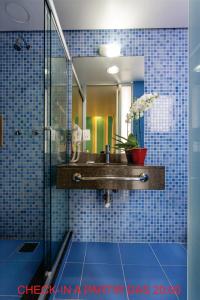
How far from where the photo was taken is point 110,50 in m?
2.21

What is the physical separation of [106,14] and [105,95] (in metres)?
0.69

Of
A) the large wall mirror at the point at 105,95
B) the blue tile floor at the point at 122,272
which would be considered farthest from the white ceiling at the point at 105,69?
the blue tile floor at the point at 122,272

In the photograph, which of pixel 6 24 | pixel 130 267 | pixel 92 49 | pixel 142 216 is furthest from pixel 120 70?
pixel 130 267

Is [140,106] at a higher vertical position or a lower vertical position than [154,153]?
higher

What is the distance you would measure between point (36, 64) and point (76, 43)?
454 millimetres

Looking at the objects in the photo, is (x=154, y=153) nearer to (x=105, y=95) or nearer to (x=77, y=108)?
(x=105, y=95)

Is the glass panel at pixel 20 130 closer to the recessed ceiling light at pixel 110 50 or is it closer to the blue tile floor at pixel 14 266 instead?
the blue tile floor at pixel 14 266

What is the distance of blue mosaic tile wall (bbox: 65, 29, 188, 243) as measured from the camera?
2229 mm

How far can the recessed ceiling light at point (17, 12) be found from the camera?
1.89 m

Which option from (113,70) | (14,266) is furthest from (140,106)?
(14,266)

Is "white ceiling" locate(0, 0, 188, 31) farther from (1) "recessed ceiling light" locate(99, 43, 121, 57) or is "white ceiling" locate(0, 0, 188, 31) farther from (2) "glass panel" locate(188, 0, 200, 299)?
(2) "glass panel" locate(188, 0, 200, 299)

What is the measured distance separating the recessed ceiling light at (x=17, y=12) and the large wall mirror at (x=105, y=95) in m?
0.57

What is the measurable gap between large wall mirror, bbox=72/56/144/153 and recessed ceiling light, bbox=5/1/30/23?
1.86ft

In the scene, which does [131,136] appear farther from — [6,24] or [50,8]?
[6,24]
